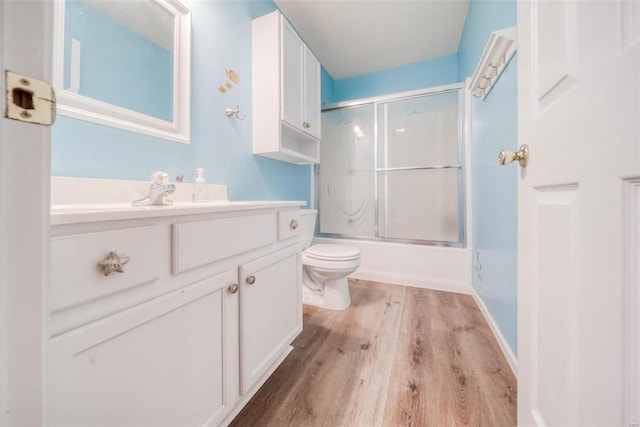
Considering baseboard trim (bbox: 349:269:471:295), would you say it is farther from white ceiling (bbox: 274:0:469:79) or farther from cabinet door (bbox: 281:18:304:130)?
white ceiling (bbox: 274:0:469:79)

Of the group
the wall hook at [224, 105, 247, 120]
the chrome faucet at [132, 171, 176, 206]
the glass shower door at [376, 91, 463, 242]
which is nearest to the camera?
the chrome faucet at [132, 171, 176, 206]

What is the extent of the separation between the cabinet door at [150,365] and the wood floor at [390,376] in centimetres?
33

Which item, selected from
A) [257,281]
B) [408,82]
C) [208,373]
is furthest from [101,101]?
[408,82]

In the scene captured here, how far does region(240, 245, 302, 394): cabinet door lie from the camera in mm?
868

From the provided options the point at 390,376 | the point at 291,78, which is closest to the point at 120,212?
the point at 390,376

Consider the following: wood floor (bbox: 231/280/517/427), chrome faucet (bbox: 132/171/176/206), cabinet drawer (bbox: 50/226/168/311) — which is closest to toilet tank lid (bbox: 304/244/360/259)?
wood floor (bbox: 231/280/517/427)

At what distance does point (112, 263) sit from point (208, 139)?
3.21 feet

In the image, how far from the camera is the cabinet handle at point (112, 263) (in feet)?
1.56

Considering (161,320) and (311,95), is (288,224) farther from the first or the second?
(311,95)

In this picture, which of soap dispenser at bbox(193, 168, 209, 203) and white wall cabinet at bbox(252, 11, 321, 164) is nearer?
soap dispenser at bbox(193, 168, 209, 203)

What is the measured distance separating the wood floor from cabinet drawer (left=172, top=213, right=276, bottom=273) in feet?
2.16

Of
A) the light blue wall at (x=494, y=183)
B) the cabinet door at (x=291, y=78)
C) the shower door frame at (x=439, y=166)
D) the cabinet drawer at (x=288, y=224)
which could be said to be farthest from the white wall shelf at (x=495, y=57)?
the cabinet drawer at (x=288, y=224)

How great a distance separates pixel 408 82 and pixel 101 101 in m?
2.81

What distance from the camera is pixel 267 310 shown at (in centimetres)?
99
